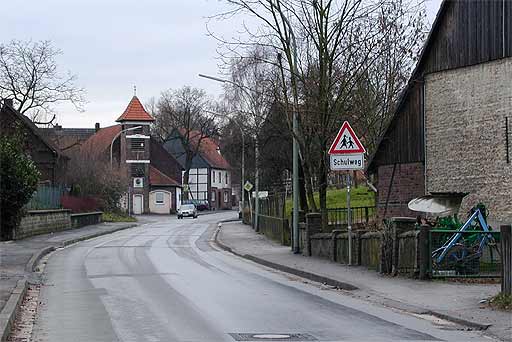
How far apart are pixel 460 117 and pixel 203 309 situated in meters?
14.8

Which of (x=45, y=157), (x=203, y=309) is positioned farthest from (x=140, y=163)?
(x=203, y=309)

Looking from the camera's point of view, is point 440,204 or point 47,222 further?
point 47,222

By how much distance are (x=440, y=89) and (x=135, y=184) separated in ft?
224

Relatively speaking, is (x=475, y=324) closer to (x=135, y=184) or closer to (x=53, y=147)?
(x=53, y=147)

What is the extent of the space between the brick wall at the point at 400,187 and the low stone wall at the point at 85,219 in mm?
23573

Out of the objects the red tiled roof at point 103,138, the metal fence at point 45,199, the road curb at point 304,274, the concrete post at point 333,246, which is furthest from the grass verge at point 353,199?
the red tiled roof at point 103,138

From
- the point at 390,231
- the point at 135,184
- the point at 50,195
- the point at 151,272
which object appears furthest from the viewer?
the point at 135,184

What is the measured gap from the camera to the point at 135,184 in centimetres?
9212

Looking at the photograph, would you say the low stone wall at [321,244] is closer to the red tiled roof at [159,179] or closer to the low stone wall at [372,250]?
the low stone wall at [372,250]

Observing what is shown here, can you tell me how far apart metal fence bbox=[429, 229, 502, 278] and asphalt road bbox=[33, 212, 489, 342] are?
92.4 inches

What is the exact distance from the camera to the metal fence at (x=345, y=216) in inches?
1417

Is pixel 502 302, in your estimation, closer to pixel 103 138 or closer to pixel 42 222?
pixel 42 222

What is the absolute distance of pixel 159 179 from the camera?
96375mm

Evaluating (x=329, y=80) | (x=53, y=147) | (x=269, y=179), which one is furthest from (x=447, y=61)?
(x=53, y=147)
